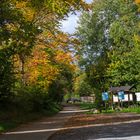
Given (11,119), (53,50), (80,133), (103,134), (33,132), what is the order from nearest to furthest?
1. (103,134)
2. (80,133)
3. (33,132)
4. (11,119)
5. (53,50)

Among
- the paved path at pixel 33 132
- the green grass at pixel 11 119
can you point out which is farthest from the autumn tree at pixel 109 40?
the paved path at pixel 33 132

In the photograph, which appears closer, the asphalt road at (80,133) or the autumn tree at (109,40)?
the asphalt road at (80,133)

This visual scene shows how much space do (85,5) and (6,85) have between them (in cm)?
778

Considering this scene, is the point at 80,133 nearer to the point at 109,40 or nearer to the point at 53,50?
the point at 53,50

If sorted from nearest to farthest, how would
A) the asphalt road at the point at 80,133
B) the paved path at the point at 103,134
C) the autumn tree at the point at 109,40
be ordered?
the paved path at the point at 103,134 → the asphalt road at the point at 80,133 → the autumn tree at the point at 109,40

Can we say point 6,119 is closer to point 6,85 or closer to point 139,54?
point 6,85

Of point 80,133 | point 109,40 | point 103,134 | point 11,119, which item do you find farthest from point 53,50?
point 109,40

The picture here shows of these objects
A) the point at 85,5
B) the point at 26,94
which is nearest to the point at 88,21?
the point at 26,94

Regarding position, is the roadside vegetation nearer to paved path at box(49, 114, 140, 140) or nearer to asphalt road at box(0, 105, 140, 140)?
asphalt road at box(0, 105, 140, 140)

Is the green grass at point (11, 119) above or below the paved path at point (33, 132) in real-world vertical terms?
above

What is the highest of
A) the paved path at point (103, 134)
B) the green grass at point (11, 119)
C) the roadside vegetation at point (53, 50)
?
the roadside vegetation at point (53, 50)

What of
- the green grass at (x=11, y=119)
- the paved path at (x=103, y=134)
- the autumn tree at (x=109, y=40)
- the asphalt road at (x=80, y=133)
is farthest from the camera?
the autumn tree at (x=109, y=40)

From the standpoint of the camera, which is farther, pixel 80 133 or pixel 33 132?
pixel 33 132

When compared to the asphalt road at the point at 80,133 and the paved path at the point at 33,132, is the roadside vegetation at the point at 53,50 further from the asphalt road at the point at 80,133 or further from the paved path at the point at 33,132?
the asphalt road at the point at 80,133
